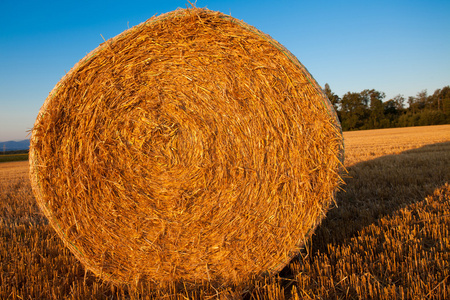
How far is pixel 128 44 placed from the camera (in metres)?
2.42

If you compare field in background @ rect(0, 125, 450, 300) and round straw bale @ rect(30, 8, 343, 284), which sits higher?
round straw bale @ rect(30, 8, 343, 284)

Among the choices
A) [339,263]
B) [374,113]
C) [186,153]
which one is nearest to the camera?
[339,263]

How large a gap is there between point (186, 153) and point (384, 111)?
54.5 metres

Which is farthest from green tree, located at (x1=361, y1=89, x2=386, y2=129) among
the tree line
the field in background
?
the field in background

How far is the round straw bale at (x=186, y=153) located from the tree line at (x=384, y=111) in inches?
1736

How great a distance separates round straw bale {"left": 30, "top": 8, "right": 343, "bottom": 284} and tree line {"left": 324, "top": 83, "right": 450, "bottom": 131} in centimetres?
4409

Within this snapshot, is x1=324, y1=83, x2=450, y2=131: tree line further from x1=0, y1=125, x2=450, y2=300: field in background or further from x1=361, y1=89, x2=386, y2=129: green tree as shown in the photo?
x1=0, y1=125, x2=450, y2=300: field in background

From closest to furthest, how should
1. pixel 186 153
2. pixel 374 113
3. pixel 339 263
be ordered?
1. pixel 339 263
2. pixel 186 153
3. pixel 374 113

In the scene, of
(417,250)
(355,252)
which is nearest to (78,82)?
(355,252)

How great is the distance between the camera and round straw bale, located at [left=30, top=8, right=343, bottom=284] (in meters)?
2.38

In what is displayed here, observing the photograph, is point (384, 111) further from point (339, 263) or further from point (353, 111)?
point (339, 263)

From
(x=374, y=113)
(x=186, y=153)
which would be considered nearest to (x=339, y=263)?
(x=186, y=153)

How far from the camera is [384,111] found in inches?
1937

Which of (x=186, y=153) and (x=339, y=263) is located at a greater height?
(x=186, y=153)
